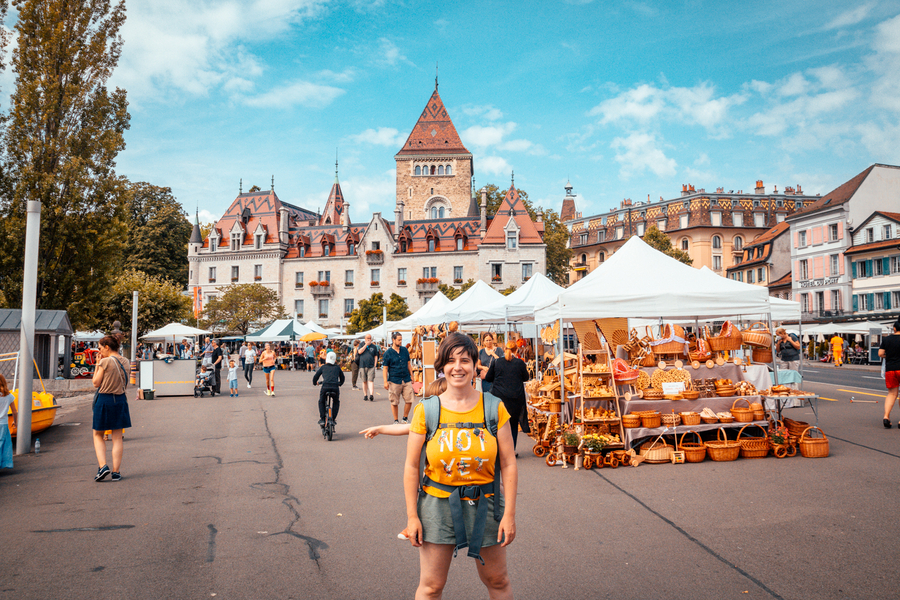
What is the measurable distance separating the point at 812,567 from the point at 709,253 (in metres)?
82.8

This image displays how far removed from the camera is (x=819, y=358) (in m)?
44.8

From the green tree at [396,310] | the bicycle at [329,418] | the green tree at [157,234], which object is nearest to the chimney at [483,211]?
the green tree at [396,310]

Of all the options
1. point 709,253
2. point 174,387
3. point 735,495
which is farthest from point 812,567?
point 709,253

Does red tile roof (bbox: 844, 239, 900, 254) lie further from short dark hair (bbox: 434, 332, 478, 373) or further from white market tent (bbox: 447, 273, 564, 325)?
short dark hair (bbox: 434, 332, 478, 373)

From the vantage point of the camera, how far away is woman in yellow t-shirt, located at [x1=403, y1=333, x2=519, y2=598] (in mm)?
3131

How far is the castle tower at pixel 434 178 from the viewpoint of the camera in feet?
260

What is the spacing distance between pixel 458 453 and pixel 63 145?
20.4 m

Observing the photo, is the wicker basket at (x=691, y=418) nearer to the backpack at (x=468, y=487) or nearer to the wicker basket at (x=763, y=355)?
the wicker basket at (x=763, y=355)

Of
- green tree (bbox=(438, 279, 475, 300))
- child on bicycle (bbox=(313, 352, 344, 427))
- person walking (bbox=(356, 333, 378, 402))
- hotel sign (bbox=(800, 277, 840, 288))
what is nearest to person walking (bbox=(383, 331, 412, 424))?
child on bicycle (bbox=(313, 352, 344, 427))

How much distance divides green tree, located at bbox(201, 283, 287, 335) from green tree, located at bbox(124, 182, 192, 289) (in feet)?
20.9

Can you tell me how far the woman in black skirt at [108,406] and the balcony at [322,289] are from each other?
6279 centimetres

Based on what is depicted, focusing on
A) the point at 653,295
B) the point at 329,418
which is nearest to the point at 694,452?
the point at 653,295

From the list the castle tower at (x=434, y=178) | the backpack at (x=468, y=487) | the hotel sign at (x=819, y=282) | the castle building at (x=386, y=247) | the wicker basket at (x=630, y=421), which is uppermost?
the castle tower at (x=434, y=178)

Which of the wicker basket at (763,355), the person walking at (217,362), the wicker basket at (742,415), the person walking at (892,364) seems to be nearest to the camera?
the wicker basket at (742,415)
